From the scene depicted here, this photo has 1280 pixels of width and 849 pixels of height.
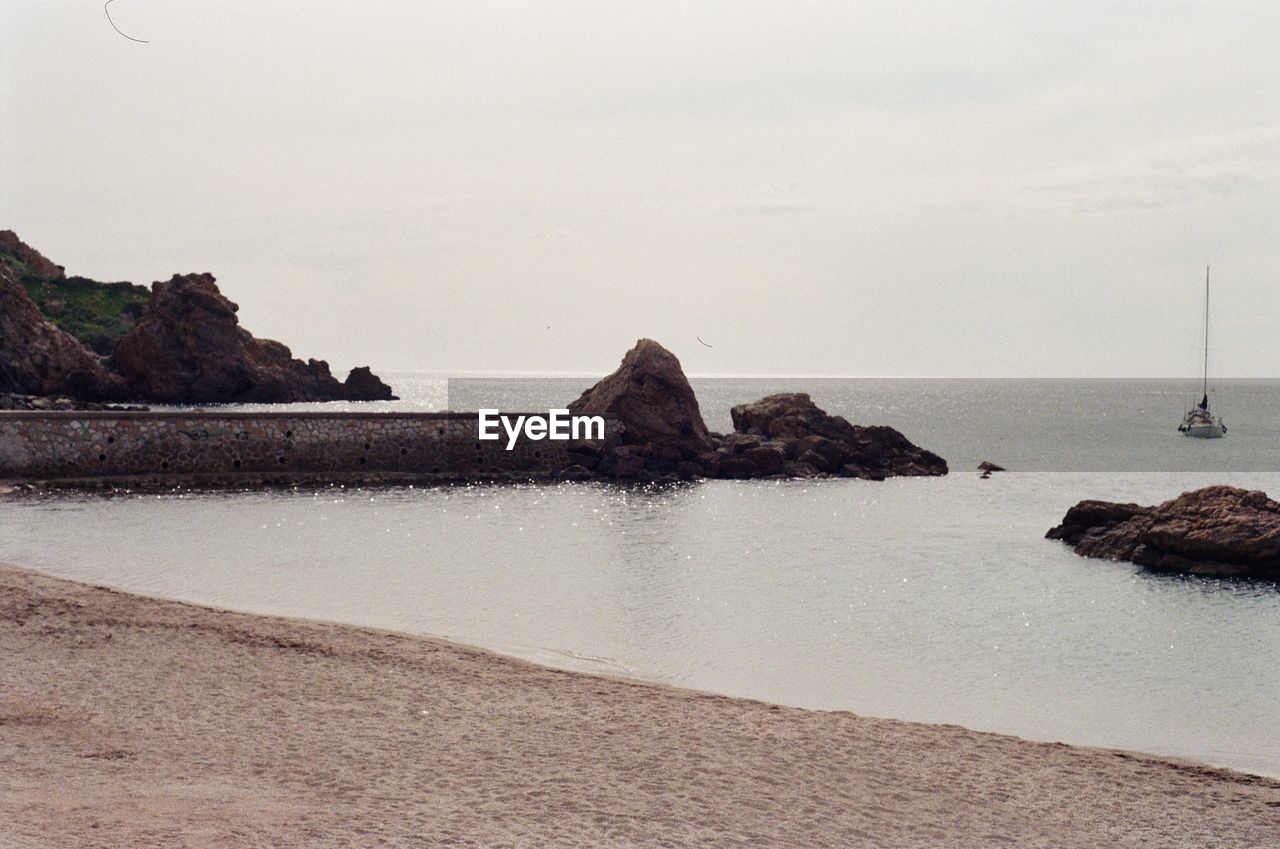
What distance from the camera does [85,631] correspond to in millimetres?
12875

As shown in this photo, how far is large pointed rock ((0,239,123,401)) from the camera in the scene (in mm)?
68875

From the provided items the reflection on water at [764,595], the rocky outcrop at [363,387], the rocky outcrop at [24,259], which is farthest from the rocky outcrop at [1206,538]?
the rocky outcrop at [24,259]

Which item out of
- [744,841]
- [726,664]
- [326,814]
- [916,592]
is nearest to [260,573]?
[726,664]

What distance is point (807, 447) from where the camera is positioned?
1779 inches

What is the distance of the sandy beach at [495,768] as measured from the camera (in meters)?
7.20

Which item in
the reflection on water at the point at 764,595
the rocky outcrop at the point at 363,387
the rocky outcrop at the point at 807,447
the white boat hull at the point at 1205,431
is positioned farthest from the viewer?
the rocky outcrop at the point at 363,387

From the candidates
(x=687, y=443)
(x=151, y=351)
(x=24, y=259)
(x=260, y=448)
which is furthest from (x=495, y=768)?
(x=24, y=259)

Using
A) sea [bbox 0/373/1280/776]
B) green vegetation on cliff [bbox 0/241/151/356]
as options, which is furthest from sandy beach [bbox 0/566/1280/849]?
green vegetation on cliff [bbox 0/241/151/356]

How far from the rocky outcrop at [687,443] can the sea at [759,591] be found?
408cm

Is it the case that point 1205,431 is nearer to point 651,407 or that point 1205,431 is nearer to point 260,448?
point 651,407

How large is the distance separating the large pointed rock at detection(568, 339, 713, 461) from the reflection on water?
8700 mm

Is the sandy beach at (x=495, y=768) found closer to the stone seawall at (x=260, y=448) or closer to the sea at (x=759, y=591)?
the sea at (x=759, y=591)

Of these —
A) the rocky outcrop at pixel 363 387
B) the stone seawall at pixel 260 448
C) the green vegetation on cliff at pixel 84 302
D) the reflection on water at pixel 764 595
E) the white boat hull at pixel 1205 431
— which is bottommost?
the reflection on water at pixel 764 595

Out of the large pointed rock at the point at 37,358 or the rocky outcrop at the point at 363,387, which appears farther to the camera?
the rocky outcrop at the point at 363,387
